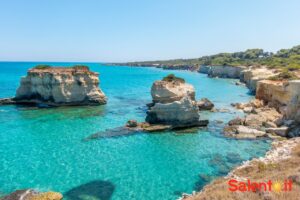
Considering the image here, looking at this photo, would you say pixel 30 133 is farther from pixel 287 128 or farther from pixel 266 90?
pixel 266 90

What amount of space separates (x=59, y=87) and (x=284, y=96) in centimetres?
3452

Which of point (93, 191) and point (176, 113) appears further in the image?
point (176, 113)

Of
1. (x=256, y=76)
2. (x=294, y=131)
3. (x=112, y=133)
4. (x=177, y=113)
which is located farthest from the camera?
(x=256, y=76)

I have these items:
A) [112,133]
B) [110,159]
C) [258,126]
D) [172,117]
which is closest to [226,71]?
[258,126]

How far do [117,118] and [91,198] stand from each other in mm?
20959

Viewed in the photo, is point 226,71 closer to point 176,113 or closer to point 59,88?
point 59,88

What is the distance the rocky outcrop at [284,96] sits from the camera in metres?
29.7

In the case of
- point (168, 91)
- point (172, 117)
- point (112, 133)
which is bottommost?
point (112, 133)

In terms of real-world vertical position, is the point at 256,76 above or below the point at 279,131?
above

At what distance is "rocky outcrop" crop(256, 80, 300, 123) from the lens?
2969 centimetres

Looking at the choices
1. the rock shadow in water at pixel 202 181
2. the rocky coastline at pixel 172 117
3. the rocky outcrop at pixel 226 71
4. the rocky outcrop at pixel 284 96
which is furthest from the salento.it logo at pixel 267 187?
the rocky outcrop at pixel 226 71

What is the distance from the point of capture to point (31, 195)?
15.0 m

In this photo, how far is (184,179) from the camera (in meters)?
17.8

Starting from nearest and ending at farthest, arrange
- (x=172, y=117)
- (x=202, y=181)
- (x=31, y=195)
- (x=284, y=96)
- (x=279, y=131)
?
(x=31, y=195), (x=202, y=181), (x=279, y=131), (x=172, y=117), (x=284, y=96)
